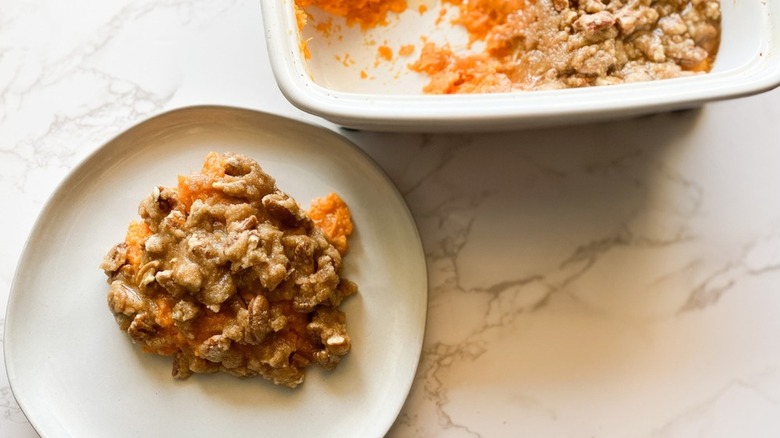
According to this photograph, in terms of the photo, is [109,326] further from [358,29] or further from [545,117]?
[545,117]

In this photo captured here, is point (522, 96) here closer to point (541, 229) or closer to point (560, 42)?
point (560, 42)

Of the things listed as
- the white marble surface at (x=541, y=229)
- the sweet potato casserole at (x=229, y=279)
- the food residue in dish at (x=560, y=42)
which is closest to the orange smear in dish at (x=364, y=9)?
the food residue in dish at (x=560, y=42)

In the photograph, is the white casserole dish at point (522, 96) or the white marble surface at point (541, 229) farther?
the white marble surface at point (541, 229)

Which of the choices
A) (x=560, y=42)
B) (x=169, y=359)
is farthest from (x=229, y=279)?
(x=560, y=42)

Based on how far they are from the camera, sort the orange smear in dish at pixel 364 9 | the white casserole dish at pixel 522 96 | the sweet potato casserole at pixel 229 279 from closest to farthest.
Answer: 1. the white casserole dish at pixel 522 96
2. the sweet potato casserole at pixel 229 279
3. the orange smear in dish at pixel 364 9

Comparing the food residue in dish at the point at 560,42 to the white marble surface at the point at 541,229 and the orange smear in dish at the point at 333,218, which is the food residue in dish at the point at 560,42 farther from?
the orange smear in dish at the point at 333,218

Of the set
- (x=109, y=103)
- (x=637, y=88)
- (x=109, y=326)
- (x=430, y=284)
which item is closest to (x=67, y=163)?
(x=109, y=103)
